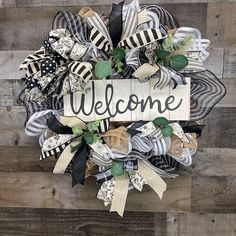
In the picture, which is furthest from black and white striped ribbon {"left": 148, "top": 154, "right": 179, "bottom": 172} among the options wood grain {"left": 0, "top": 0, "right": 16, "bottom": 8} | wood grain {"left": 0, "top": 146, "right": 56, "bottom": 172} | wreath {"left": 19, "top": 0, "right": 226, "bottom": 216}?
wood grain {"left": 0, "top": 0, "right": 16, "bottom": 8}

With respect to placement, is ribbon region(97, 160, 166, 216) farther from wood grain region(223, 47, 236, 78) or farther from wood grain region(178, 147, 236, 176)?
wood grain region(223, 47, 236, 78)

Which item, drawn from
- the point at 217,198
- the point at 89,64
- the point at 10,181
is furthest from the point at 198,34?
the point at 10,181

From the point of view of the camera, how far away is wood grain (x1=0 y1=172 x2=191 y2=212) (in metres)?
0.81

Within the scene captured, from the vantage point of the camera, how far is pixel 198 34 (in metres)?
0.71

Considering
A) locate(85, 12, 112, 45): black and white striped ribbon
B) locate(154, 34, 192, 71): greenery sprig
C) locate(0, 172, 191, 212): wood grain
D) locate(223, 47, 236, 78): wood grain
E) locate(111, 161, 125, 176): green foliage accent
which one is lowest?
locate(0, 172, 191, 212): wood grain

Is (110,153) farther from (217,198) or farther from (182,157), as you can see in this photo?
(217,198)

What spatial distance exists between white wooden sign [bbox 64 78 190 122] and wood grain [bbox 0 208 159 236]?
0.75 feet

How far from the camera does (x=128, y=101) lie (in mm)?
733

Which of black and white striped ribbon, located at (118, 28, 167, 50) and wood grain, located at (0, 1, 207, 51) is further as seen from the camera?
wood grain, located at (0, 1, 207, 51)

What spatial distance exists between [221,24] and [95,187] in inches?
15.9

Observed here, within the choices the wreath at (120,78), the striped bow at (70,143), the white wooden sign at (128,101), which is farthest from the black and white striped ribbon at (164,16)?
the striped bow at (70,143)

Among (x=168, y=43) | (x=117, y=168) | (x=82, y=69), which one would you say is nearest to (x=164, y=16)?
(x=168, y=43)

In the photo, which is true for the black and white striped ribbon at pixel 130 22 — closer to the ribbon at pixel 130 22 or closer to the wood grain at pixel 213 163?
the ribbon at pixel 130 22

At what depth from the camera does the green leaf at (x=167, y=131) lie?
0.70 m
